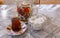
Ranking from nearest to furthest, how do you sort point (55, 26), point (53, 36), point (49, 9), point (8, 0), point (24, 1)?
1. point (53, 36)
2. point (55, 26)
3. point (24, 1)
4. point (49, 9)
5. point (8, 0)

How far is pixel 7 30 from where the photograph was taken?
111cm

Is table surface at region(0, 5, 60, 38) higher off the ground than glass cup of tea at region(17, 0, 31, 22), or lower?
lower

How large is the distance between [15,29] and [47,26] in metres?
0.28

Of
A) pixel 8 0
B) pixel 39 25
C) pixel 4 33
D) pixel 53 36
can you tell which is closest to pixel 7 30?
pixel 4 33

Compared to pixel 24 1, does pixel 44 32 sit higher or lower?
lower

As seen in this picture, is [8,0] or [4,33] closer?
[4,33]

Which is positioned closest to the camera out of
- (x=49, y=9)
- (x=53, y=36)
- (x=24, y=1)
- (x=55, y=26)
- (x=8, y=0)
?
(x=53, y=36)

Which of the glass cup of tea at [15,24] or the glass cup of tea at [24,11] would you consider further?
the glass cup of tea at [24,11]

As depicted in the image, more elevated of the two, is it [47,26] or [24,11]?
[24,11]

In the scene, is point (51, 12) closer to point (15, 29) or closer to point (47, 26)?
point (47, 26)

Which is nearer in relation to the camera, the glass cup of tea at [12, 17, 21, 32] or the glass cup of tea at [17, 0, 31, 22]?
the glass cup of tea at [12, 17, 21, 32]

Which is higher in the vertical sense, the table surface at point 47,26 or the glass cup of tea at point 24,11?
the glass cup of tea at point 24,11

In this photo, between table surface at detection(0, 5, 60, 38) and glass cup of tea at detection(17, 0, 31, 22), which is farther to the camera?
glass cup of tea at detection(17, 0, 31, 22)

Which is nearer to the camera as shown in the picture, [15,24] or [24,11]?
[15,24]
